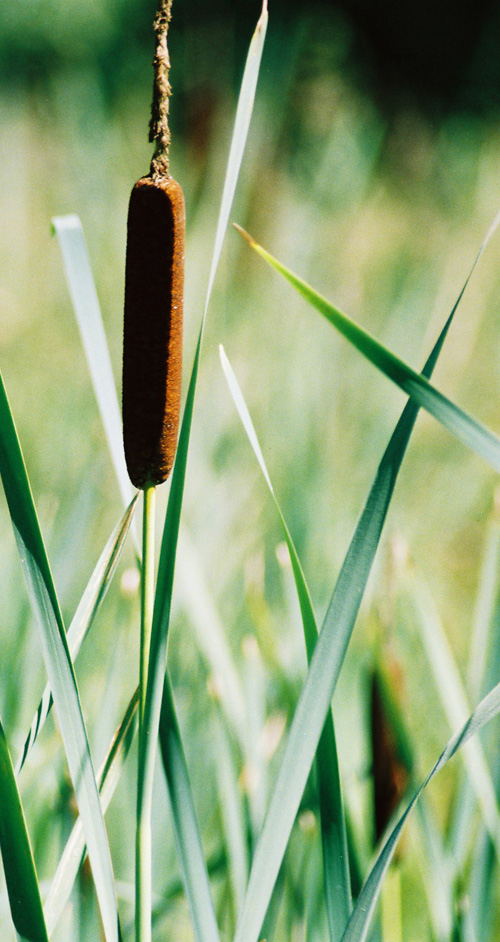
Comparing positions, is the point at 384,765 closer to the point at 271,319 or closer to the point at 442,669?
the point at 442,669

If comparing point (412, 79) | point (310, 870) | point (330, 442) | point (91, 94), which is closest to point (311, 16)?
point (412, 79)

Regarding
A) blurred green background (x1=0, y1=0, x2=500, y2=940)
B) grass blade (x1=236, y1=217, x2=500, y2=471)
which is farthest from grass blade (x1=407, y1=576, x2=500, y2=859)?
grass blade (x1=236, y1=217, x2=500, y2=471)

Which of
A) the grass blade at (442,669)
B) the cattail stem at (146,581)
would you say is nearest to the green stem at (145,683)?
the cattail stem at (146,581)

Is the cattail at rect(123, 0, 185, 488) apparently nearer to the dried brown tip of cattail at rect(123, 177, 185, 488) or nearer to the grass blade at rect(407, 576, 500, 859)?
the dried brown tip of cattail at rect(123, 177, 185, 488)

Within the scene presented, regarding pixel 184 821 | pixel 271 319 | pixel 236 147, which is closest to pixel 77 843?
pixel 184 821

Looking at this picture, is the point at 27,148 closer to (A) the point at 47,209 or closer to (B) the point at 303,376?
(A) the point at 47,209
